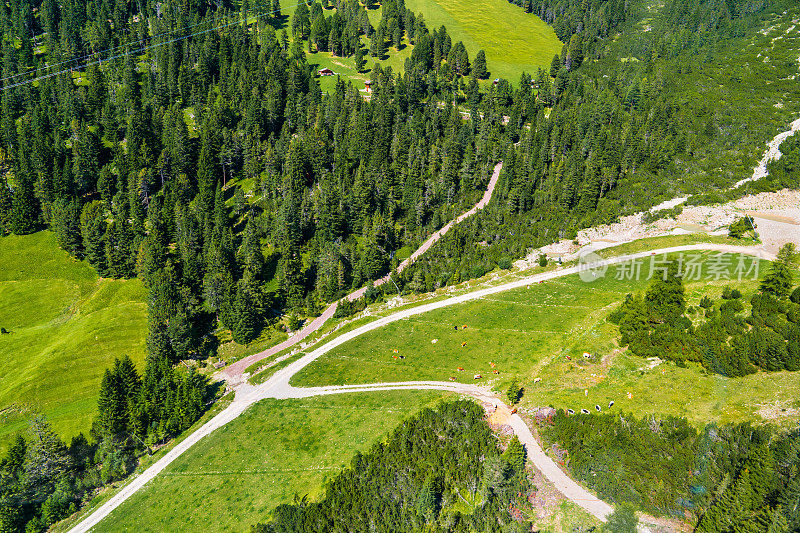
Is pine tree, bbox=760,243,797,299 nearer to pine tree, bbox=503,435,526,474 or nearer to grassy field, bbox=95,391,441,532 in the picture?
pine tree, bbox=503,435,526,474

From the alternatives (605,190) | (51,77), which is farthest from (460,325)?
(51,77)

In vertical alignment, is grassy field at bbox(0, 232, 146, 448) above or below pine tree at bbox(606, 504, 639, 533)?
below

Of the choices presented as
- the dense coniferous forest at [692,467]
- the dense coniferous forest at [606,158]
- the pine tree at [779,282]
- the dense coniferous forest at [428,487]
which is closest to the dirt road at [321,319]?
the dense coniferous forest at [606,158]

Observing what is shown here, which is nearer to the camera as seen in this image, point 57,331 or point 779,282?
point 779,282

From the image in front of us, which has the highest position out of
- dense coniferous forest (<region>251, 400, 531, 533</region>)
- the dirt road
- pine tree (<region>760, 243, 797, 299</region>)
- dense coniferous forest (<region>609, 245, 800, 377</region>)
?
pine tree (<region>760, 243, 797, 299</region>)

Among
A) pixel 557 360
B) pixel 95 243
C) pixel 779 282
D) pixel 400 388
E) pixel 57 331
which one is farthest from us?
pixel 95 243

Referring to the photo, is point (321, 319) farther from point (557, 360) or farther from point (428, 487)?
point (428, 487)

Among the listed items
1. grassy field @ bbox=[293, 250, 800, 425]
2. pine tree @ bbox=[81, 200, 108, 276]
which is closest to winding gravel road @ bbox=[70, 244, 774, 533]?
grassy field @ bbox=[293, 250, 800, 425]

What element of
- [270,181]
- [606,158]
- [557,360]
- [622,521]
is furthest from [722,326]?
[270,181]
